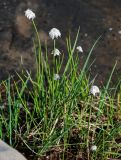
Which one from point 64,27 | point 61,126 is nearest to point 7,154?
point 61,126

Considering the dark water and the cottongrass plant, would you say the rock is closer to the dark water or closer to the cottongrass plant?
the cottongrass plant

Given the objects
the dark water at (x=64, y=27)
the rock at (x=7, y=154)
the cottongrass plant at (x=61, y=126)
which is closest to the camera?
the rock at (x=7, y=154)

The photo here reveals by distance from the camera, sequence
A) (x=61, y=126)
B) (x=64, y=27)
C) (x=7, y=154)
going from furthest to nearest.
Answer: (x=64, y=27)
(x=61, y=126)
(x=7, y=154)

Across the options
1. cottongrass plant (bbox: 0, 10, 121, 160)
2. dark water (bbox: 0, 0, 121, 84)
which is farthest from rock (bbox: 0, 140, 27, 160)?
dark water (bbox: 0, 0, 121, 84)

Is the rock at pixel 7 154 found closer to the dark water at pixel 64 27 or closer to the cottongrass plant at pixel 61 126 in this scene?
the cottongrass plant at pixel 61 126

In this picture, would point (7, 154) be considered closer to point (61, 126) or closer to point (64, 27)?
point (61, 126)

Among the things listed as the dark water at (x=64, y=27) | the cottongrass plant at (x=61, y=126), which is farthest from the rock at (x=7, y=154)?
the dark water at (x=64, y=27)

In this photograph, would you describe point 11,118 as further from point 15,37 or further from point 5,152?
point 15,37

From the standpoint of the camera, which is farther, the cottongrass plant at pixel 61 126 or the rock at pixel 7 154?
the cottongrass plant at pixel 61 126
